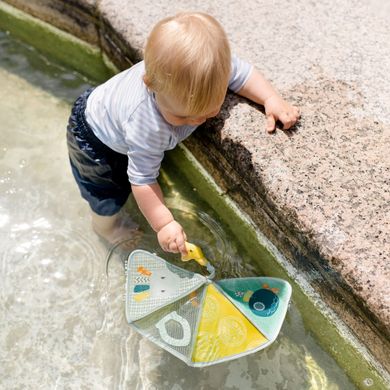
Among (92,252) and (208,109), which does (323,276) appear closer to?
(208,109)

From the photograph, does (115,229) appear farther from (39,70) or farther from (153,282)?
(39,70)

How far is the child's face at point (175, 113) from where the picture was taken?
166 centimetres

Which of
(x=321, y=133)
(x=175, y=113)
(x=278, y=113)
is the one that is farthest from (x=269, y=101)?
(x=175, y=113)

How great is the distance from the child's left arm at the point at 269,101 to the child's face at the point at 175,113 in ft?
1.06

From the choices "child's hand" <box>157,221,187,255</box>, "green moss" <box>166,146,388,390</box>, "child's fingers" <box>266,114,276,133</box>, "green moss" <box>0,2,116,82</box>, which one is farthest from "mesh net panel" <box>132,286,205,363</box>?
"green moss" <box>0,2,116,82</box>

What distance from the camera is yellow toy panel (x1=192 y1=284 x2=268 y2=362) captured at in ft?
6.23

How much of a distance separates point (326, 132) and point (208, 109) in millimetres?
571

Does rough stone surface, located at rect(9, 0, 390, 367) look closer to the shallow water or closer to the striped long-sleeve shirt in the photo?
the striped long-sleeve shirt

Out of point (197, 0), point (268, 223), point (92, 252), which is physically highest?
point (197, 0)

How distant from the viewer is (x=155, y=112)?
5.90 feet

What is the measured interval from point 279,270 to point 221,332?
0.35 metres

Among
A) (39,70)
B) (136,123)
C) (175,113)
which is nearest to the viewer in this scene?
(175,113)

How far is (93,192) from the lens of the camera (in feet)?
7.37


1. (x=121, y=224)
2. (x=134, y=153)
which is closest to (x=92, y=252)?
(x=121, y=224)
